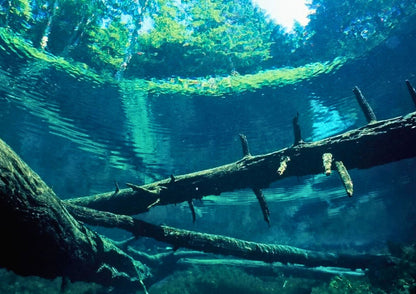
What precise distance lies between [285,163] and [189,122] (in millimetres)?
11411

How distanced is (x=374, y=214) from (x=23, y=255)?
3798 centimetres

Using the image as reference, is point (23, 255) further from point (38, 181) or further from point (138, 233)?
point (138, 233)

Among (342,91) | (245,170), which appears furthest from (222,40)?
(245,170)

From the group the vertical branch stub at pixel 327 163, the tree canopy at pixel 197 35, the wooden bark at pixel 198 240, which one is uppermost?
the tree canopy at pixel 197 35

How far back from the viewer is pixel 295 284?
13000 mm

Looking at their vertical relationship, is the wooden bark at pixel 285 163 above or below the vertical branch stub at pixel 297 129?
below

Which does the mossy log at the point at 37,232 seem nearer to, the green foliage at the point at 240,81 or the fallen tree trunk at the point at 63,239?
the fallen tree trunk at the point at 63,239

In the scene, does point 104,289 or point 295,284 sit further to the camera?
point 295,284

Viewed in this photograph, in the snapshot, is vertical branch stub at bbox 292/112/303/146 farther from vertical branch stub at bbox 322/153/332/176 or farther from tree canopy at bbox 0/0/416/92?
tree canopy at bbox 0/0/416/92

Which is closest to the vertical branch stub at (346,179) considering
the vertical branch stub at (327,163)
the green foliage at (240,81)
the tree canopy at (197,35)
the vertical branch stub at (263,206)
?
the vertical branch stub at (327,163)

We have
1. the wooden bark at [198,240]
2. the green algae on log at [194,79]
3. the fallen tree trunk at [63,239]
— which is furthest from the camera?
the green algae on log at [194,79]

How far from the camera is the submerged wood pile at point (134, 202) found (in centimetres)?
381

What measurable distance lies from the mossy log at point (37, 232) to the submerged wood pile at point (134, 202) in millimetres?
13

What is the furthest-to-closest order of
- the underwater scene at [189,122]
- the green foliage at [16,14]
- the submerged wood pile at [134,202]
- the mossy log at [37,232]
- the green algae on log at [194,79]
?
the green algae on log at [194,79] → the green foliage at [16,14] → the underwater scene at [189,122] → the submerged wood pile at [134,202] → the mossy log at [37,232]
